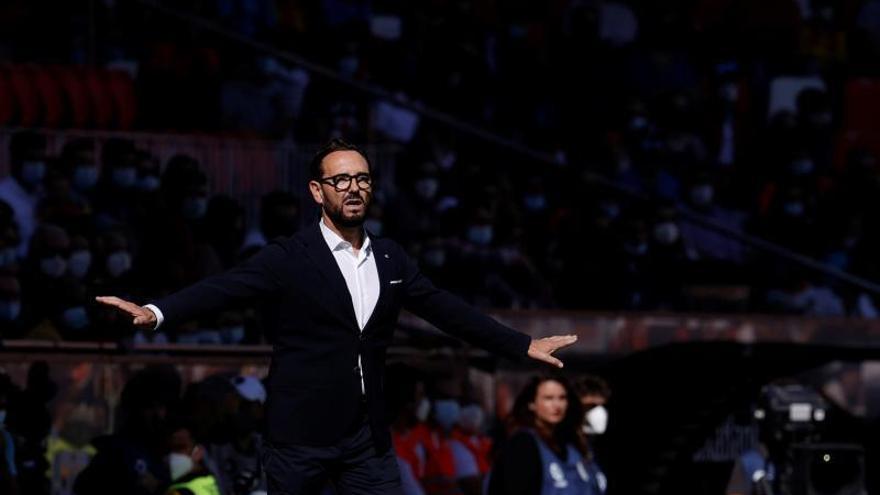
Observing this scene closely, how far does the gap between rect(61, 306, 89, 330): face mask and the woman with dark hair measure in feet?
10.8

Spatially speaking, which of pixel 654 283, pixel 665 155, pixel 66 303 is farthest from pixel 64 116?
pixel 665 155

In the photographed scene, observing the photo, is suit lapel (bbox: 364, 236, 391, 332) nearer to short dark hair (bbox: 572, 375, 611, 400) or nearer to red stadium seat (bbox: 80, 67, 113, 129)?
short dark hair (bbox: 572, 375, 611, 400)

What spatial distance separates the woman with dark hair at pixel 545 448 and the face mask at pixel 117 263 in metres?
3.70

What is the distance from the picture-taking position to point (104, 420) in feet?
42.7

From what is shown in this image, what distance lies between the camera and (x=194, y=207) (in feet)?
52.6

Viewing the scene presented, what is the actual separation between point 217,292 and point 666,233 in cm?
1074

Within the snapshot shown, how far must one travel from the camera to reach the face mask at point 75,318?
1444cm

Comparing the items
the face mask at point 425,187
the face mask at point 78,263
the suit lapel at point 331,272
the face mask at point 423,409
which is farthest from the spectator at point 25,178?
the suit lapel at point 331,272

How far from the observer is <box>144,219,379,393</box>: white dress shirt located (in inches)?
356

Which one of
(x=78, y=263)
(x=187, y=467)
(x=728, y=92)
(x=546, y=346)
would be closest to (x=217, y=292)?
(x=546, y=346)

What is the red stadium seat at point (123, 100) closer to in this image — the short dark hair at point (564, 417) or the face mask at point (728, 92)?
the short dark hair at point (564, 417)

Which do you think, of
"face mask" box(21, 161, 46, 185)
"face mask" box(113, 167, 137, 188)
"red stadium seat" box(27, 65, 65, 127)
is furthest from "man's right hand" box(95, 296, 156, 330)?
"red stadium seat" box(27, 65, 65, 127)

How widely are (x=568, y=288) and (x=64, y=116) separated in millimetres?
3906

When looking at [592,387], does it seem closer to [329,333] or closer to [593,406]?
[593,406]
